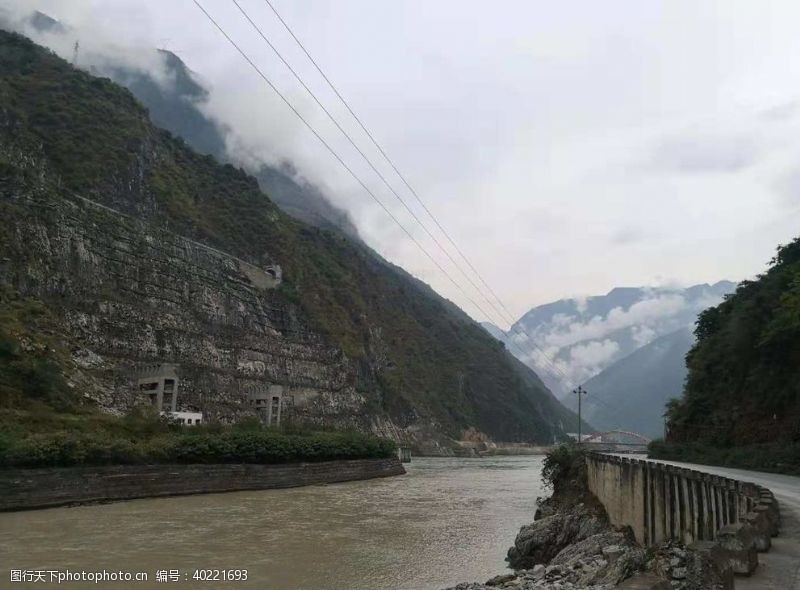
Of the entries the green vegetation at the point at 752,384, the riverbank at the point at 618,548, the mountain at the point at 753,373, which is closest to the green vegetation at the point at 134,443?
the riverbank at the point at 618,548

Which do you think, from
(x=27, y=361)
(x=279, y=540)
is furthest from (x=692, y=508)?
(x=27, y=361)

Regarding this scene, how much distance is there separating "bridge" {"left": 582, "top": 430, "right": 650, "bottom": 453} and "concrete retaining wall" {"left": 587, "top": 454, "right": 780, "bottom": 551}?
6279 cm

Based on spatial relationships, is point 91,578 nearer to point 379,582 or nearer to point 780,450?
point 379,582

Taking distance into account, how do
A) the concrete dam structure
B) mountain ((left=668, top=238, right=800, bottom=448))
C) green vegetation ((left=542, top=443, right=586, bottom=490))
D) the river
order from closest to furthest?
the concrete dam structure, the river, green vegetation ((left=542, top=443, right=586, bottom=490)), mountain ((left=668, top=238, right=800, bottom=448))

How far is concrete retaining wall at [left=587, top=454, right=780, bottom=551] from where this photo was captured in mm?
10477

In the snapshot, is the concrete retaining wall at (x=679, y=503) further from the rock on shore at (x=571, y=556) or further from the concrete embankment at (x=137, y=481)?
the concrete embankment at (x=137, y=481)

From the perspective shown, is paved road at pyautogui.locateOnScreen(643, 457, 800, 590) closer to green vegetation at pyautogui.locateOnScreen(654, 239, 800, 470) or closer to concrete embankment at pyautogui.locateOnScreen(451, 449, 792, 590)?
concrete embankment at pyautogui.locateOnScreen(451, 449, 792, 590)

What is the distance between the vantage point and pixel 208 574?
16578 mm

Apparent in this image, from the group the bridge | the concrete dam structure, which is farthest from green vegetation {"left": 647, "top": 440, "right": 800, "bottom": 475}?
the bridge

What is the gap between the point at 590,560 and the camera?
13.9m

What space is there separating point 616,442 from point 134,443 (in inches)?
4563

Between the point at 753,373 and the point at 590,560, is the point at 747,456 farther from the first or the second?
the point at 590,560

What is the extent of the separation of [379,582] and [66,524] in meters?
15.9

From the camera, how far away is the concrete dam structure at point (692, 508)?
7332 mm
